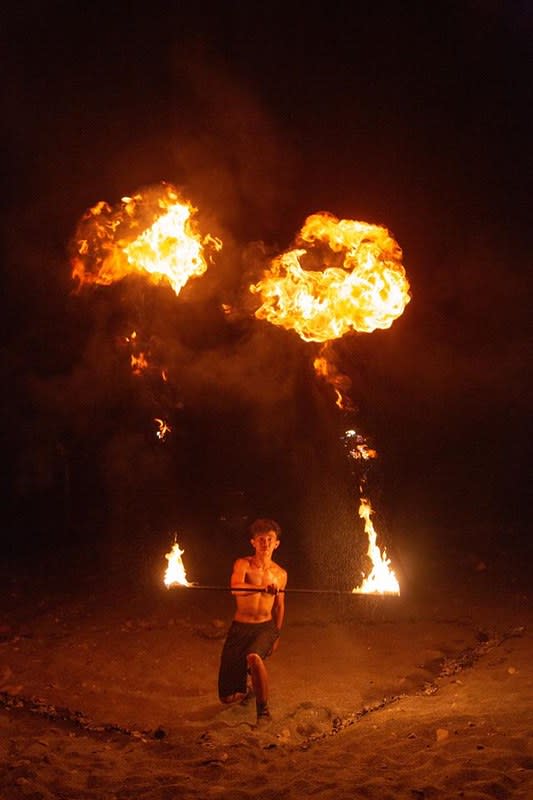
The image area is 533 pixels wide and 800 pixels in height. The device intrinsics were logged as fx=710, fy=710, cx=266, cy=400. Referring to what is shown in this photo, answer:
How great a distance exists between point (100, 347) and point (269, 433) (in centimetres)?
380

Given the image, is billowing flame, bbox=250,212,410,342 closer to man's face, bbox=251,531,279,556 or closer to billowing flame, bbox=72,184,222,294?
billowing flame, bbox=72,184,222,294

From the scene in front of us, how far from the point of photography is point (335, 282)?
33.0ft

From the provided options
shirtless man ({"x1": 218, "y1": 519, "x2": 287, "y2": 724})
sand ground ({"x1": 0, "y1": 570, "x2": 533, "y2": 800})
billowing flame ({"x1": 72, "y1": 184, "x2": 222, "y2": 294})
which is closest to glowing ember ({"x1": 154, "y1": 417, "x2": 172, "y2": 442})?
sand ground ({"x1": 0, "y1": 570, "x2": 533, "y2": 800})

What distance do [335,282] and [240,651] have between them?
5.58 metres

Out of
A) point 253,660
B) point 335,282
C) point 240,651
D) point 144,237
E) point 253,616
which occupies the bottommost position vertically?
point 253,660

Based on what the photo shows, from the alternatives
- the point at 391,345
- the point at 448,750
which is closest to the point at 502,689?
the point at 448,750

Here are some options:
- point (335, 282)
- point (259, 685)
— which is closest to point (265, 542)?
point (259, 685)

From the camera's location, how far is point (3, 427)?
15.5 m

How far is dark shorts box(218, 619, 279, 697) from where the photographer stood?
6.20m

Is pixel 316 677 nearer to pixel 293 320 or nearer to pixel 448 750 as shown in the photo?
pixel 448 750

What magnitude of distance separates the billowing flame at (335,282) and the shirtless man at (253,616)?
4388 millimetres

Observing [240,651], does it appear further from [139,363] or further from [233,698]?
[139,363]

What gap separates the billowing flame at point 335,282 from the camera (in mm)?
9984

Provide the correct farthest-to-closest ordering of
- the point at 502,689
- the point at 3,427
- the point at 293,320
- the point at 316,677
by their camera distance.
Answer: the point at 3,427, the point at 293,320, the point at 316,677, the point at 502,689
